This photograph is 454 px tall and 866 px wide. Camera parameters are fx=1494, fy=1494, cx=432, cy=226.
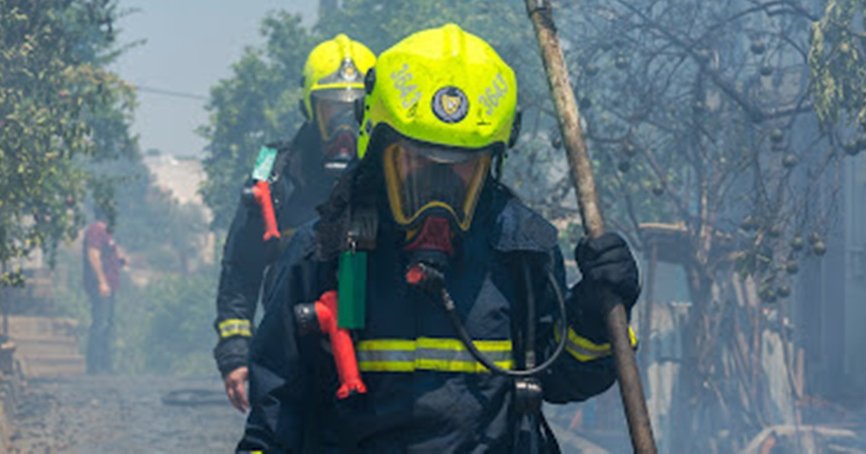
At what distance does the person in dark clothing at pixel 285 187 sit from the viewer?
6480 millimetres

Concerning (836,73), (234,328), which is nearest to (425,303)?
(234,328)

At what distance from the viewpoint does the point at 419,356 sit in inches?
154

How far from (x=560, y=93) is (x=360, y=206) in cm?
61

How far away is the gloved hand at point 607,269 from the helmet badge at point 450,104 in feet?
1.56

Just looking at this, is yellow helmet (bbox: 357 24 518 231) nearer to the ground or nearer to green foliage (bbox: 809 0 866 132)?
green foliage (bbox: 809 0 866 132)

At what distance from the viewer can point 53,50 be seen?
40.7 ft

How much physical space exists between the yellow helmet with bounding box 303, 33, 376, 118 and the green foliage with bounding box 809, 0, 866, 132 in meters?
3.76

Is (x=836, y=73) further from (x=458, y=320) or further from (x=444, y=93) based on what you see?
(x=458, y=320)

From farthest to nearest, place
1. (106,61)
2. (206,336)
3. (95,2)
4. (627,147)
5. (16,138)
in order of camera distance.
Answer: (206,336), (106,61), (95,2), (627,147), (16,138)

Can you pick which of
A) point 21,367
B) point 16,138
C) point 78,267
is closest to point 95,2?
point 16,138

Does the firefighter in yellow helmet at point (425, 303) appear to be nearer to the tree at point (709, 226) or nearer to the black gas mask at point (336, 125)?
the black gas mask at point (336, 125)

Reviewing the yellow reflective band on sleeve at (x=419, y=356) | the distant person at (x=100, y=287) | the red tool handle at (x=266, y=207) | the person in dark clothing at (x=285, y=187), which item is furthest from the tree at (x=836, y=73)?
the distant person at (x=100, y=287)

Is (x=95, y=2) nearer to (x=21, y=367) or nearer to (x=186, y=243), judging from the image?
(x=21, y=367)

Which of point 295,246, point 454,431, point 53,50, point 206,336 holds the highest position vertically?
point 53,50
